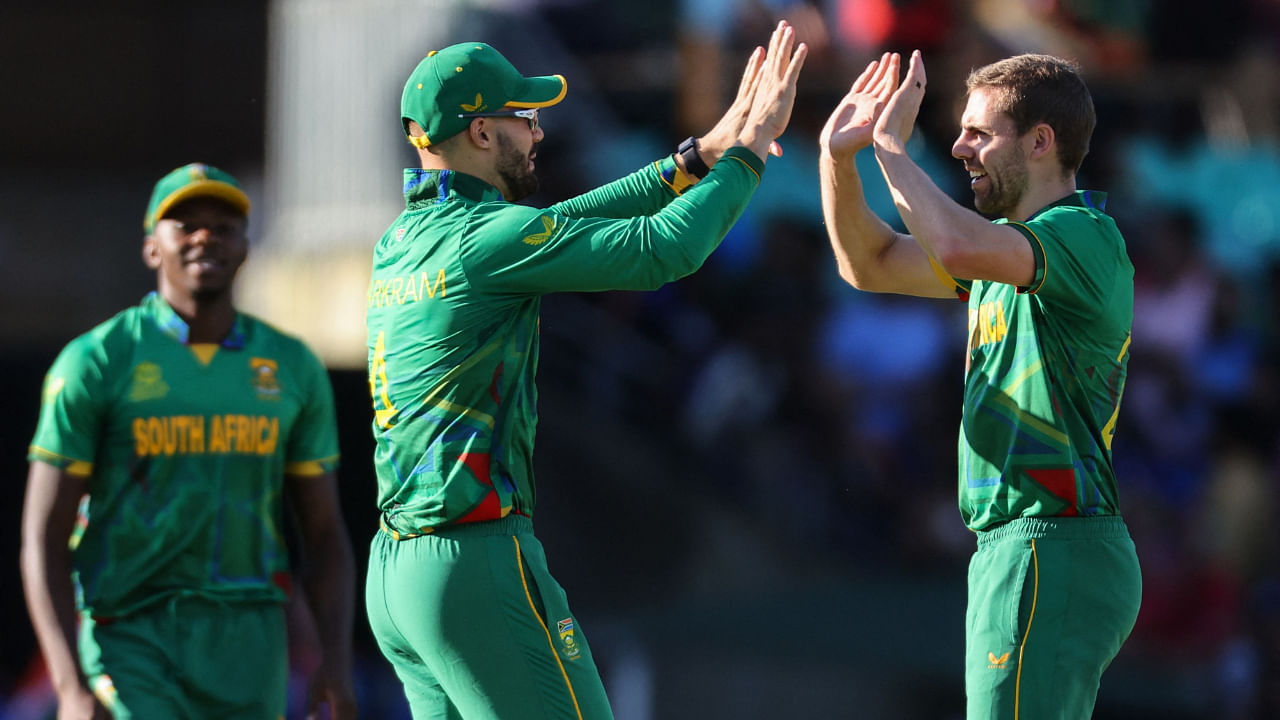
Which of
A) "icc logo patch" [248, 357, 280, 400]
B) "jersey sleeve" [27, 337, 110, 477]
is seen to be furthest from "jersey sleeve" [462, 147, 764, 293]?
"jersey sleeve" [27, 337, 110, 477]

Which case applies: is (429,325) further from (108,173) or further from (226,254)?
(108,173)

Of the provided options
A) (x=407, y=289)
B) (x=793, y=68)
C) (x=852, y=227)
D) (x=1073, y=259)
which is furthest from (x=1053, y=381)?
(x=407, y=289)

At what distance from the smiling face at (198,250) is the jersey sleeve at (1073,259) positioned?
105 inches

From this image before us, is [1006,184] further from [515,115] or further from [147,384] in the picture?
[147,384]

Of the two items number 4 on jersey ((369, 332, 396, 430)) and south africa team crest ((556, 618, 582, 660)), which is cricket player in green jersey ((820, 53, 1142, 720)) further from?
number 4 on jersey ((369, 332, 396, 430))

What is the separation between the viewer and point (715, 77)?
36.7ft

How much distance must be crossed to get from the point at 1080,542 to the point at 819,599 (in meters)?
6.24

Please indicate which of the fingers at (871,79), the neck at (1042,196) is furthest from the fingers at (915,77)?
the neck at (1042,196)

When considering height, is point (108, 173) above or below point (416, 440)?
above

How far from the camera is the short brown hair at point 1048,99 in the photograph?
4.55 m

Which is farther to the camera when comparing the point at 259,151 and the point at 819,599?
the point at 259,151

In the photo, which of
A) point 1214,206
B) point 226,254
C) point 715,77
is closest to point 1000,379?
point 226,254

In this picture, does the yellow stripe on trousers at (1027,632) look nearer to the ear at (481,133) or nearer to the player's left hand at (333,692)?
the ear at (481,133)

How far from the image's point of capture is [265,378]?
219 inches
